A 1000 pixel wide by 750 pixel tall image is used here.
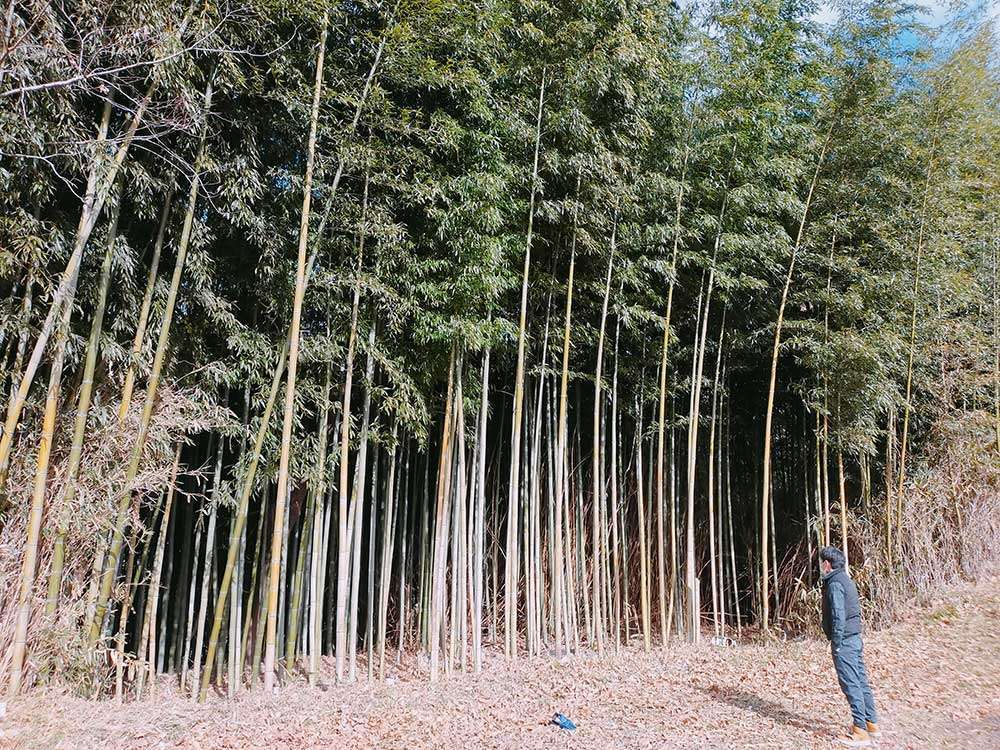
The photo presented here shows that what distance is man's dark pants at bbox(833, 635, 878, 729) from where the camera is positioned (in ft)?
12.5

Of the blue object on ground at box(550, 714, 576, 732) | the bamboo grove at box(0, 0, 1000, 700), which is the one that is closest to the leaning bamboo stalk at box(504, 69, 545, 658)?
the bamboo grove at box(0, 0, 1000, 700)

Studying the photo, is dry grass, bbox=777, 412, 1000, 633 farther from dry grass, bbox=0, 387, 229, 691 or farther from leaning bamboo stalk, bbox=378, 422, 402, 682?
dry grass, bbox=0, 387, 229, 691

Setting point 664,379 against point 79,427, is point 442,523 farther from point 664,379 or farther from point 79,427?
point 79,427

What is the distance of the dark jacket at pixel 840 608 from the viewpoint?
3.83m

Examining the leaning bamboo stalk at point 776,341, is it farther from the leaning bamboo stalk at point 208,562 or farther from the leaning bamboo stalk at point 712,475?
the leaning bamboo stalk at point 208,562

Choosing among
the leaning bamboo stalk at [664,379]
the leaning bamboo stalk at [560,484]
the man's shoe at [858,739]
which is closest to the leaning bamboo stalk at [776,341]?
the leaning bamboo stalk at [664,379]

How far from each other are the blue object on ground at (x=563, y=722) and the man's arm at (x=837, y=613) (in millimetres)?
1698

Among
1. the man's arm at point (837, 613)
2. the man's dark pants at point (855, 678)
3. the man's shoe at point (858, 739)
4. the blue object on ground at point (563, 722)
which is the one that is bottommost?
the blue object on ground at point (563, 722)

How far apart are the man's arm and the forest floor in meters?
0.69

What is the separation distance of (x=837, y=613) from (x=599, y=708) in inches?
69.4

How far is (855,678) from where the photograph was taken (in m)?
3.83

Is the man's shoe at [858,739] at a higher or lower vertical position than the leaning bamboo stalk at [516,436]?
lower

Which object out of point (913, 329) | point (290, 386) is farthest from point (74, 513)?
point (913, 329)

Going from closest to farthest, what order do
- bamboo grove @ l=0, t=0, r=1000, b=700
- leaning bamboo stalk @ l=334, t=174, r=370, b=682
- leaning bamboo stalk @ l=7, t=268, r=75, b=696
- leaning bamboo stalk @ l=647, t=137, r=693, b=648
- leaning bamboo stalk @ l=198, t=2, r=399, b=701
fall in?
leaning bamboo stalk @ l=7, t=268, r=75, b=696 → bamboo grove @ l=0, t=0, r=1000, b=700 → leaning bamboo stalk @ l=198, t=2, r=399, b=701 → leaning bamboo stalk @ l=334, t=174, r=370, b=682 → leaning bamboo stalk @ l=647, t=137, r=693, b=648
